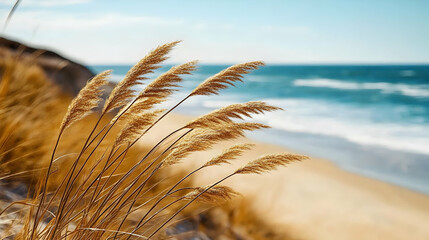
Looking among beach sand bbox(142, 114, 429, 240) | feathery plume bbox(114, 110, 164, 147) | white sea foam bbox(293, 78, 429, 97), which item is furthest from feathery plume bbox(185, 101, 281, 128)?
white sea foam bbox(293, 78, 429, 97)

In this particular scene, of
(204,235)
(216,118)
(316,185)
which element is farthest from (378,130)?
(216,118)

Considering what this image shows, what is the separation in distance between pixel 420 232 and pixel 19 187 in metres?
3.42

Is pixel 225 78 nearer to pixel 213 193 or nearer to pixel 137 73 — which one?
pixel 137 73

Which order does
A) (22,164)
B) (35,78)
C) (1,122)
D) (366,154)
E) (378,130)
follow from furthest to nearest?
(378,130) < (366,154) < (35,78) < (1,122) < (22,164)

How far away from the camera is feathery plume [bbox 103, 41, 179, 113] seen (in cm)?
106

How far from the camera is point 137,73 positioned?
→ 3.50 feet

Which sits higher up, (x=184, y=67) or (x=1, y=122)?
(x=184, y=67)

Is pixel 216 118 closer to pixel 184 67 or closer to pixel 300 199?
pixel 184 67

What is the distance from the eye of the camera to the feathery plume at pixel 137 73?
3.49 ft

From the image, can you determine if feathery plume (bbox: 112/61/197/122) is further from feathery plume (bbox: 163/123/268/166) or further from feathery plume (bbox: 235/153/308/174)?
feathery plume (bbox: 235/153/308/174)

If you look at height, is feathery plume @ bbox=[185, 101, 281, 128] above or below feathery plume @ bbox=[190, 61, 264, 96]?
below

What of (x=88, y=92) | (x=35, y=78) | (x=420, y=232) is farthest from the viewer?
(x=35, y=78)

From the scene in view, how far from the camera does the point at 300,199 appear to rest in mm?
4305

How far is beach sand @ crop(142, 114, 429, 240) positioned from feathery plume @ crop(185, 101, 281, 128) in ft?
5.44
